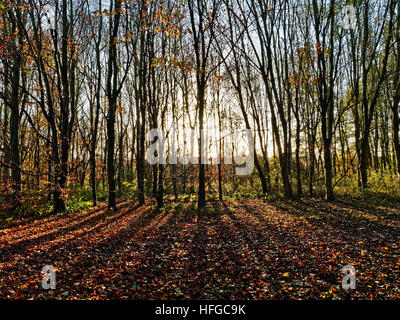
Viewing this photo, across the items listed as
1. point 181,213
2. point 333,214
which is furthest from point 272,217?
point 181,213

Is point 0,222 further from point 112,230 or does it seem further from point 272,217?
point 272,217

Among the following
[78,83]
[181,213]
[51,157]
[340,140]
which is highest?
[78,83]

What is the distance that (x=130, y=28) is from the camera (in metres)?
11.1

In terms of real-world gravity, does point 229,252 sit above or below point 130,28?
below

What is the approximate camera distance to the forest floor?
3.42m

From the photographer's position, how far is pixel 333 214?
27.0ft

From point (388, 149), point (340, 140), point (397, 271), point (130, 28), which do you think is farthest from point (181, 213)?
point (388, 149)

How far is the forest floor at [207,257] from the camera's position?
3.42m

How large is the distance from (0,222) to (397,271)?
37.1ft

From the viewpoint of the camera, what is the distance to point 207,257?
4.89 meters
